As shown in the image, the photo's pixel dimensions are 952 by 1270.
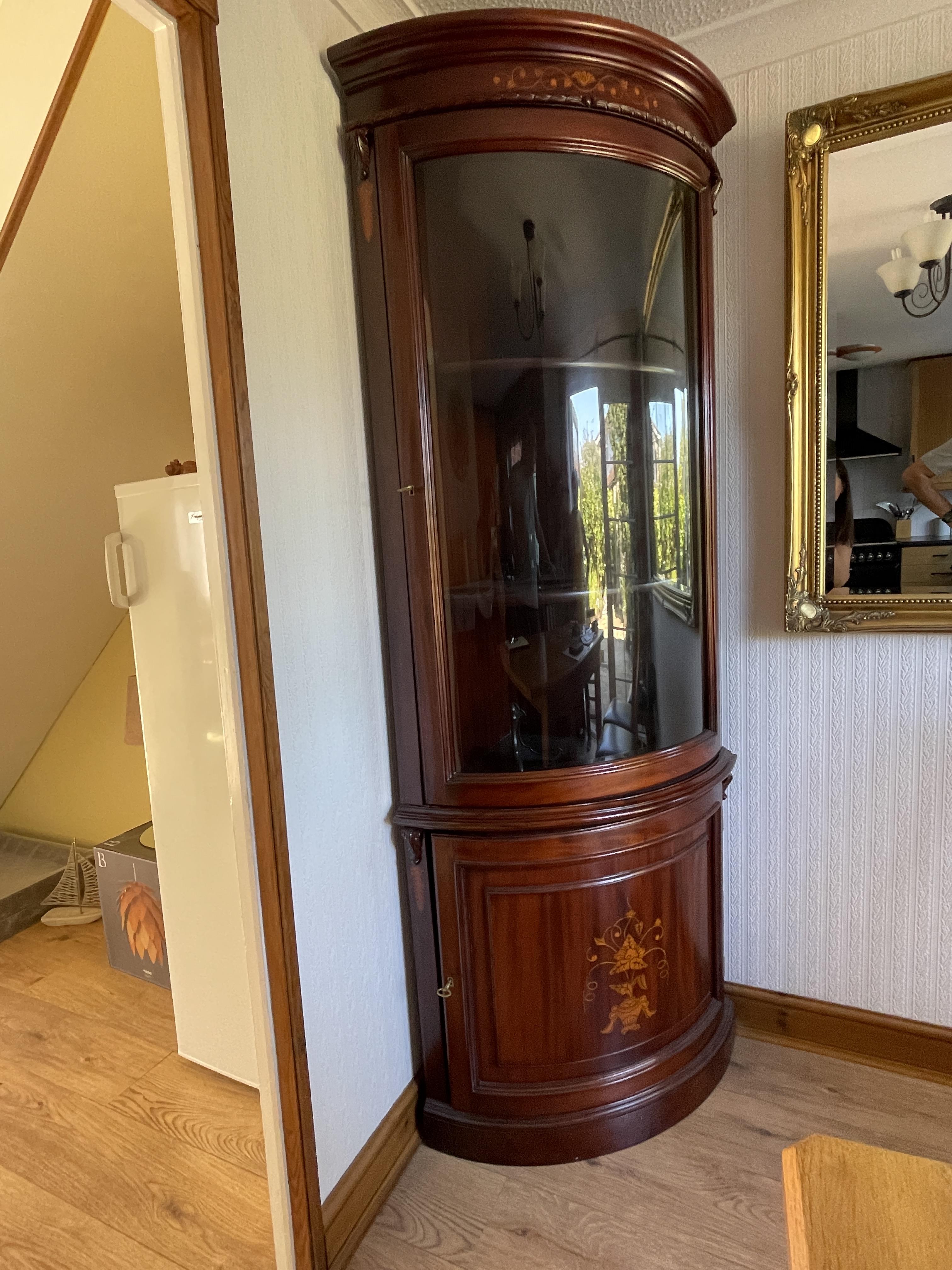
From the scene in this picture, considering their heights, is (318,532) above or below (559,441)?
below

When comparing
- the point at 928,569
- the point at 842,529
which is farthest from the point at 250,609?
the point at 928,569

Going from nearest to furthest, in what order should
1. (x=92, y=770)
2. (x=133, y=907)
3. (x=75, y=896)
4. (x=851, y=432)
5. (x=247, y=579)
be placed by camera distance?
(x=247, y=579)
(x=851, y=432)
(x=133, y=907)
(x=75, y=896)
(x=92, y=770)

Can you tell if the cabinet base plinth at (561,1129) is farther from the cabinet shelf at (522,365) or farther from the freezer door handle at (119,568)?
the cabinet shelf at (522,365)

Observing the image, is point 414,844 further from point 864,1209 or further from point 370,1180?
point 864,1209

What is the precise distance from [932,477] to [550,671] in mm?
878

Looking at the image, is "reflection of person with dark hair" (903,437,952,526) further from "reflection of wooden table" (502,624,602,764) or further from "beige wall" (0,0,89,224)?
"beige wall" (0,0,89,224)

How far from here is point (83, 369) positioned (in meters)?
1.93

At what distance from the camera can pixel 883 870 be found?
1697 millimetres

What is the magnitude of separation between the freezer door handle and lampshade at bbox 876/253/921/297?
1.71 meters

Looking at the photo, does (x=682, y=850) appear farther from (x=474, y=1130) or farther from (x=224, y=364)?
(x=224, y=364)

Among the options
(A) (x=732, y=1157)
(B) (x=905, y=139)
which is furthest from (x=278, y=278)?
(A) (x=732, y=1157)

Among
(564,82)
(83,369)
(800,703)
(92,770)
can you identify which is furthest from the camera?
(92,770)

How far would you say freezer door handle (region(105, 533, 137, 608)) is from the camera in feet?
5.65

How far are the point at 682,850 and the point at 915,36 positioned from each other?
5.47ft
